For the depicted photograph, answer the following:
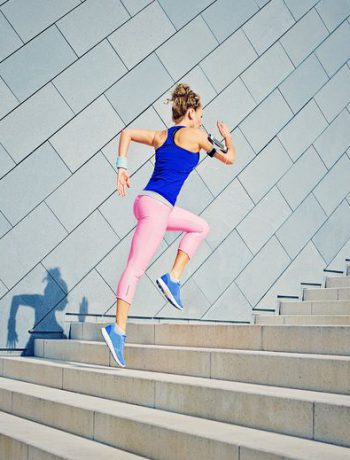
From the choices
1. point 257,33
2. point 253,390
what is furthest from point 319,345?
point 257,33

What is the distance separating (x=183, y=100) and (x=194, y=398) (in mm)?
2382

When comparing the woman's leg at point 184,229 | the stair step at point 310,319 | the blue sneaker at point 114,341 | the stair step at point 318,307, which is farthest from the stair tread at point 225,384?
the stair step at point 318,307

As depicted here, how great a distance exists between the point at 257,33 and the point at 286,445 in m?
7.94

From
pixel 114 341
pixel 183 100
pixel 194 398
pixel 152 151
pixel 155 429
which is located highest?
pixel 152 151

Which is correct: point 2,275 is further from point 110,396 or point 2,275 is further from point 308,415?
point 308,415

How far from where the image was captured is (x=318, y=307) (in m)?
8.16

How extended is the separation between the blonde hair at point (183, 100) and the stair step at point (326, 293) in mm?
3530

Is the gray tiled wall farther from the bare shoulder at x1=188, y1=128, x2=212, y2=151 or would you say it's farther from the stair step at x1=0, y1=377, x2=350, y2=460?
the bare shoulder at x1=188, y1=128, x2=212, y2=151

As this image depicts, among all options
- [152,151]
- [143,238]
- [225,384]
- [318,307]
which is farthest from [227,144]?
[152,151]

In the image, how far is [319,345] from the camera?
5.01 meters

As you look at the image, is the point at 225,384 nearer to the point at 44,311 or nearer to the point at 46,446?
the point at 46,446

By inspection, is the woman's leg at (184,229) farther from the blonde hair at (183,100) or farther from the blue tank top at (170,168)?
the blonde hair at (183,100)

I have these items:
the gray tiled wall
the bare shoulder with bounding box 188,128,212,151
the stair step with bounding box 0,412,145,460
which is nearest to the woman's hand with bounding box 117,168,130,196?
the bare shoulder with bounding box 188,128,212,151

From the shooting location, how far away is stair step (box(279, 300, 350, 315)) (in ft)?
25.1
